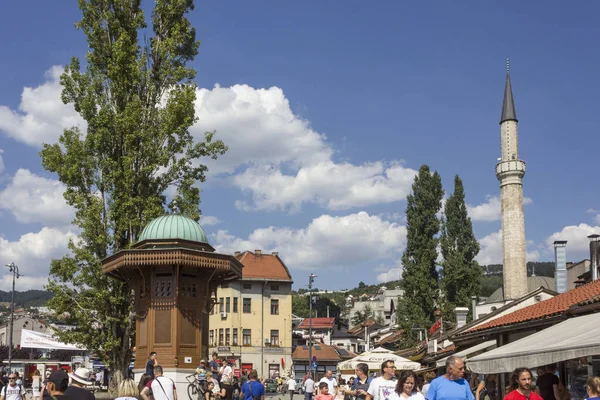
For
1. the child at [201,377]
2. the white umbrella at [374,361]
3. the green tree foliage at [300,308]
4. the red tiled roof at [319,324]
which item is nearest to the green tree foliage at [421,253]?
the white umbrella at [374,361]

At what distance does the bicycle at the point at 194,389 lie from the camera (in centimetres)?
2102

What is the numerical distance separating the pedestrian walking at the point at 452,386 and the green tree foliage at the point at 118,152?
20.9 metres

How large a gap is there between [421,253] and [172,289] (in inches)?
1453

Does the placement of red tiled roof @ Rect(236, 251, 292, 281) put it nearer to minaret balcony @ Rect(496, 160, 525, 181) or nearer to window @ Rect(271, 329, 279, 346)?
window @ Rect(271, 329, 279, 346)

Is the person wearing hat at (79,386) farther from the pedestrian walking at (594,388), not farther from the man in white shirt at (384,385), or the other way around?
the pedestrian walking at (594,388)

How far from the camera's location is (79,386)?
8.50 metres

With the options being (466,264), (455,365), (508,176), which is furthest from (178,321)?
(508,176)

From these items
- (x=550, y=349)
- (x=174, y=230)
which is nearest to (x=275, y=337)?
(x=174, y=230)

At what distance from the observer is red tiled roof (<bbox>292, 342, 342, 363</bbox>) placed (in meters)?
77.6

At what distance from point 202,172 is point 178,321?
9.70 meters

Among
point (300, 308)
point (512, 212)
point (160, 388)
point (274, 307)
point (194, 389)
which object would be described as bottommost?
point (194, 389)

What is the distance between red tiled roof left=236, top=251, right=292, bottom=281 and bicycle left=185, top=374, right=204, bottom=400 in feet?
168

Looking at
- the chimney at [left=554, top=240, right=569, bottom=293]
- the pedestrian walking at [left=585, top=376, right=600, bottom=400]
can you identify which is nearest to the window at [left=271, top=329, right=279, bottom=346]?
the chimney at [left=554, top=240, right=569, bottom=293]

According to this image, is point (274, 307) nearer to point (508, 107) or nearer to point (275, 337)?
point (275, 337)
